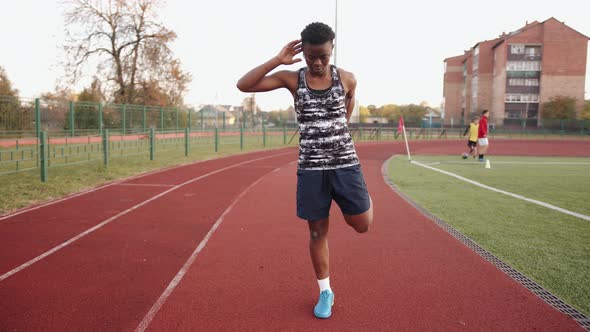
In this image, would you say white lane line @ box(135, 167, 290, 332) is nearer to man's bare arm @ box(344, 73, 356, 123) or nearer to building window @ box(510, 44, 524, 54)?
man's bare arm @ box(344, 73, 356, 123)

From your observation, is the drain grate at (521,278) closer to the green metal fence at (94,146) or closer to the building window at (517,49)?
the green metal fence at (94,146)

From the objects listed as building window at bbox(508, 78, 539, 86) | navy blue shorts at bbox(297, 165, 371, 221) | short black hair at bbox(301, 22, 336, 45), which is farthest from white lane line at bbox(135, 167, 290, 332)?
building window at bbox(508, 78, 539, 86)

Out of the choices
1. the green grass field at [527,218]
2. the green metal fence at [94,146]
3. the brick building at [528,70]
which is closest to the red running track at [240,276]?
the green grass field at [527,218]

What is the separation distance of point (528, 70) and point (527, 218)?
60490 mm

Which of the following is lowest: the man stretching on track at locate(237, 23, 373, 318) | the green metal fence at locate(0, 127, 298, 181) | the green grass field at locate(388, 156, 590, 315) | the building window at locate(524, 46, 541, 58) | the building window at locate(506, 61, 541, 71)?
the green grass field at locate(388, 156, 590, 315)

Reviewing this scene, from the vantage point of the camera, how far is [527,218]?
21.0ft

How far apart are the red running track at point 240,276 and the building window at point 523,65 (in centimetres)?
6027

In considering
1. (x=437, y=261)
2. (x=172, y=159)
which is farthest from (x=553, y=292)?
(x=172, y=159)

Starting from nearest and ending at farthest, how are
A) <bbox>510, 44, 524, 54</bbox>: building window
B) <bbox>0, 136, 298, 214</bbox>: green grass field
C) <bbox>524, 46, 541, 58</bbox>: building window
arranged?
<bbox>0, 136, 298, 214</bbox>: green grass field, <bbox>524, 46, 541, 58</bbox>: building window, <bbox>510, 44, 524, 54</bbox>: building window

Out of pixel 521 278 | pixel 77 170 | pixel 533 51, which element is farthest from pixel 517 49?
pixel 521 278

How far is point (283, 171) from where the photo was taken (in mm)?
13297

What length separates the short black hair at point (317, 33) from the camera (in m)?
2.85

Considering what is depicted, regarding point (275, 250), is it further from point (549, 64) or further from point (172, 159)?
point (549, 64)

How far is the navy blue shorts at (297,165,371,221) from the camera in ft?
10.0
